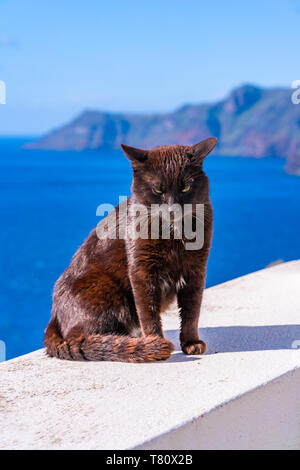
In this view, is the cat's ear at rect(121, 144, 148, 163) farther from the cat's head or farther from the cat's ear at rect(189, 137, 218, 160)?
the cat's ear at rect(189, 137, 218, 160)

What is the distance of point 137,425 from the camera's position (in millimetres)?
1727

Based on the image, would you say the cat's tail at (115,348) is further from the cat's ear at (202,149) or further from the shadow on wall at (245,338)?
the cat's ear at (202,149)

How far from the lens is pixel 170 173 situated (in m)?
2.07

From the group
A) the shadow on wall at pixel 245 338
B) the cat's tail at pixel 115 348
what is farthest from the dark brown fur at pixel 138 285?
the shadow on wall at pixel 245 338

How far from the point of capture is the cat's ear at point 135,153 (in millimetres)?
2119

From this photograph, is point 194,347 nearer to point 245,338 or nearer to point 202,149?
point 245,338

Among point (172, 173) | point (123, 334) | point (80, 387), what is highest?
point (172, 173)

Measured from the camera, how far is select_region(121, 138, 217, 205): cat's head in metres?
2.07

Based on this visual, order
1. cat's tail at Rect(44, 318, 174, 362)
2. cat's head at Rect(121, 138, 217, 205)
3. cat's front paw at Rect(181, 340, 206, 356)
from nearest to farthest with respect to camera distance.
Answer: cat's head at Rect(121, 138, 217, 205)
cat's tail at Rect(44, 318, 174, 362)
cat's front paw at Rect(181, 340, 206, 356)

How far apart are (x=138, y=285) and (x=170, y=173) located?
46 centimetres

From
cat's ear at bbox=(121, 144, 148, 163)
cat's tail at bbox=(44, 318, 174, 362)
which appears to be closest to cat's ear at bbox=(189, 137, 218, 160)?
cat's ear at bbox=(121, 144, 148, 163)
